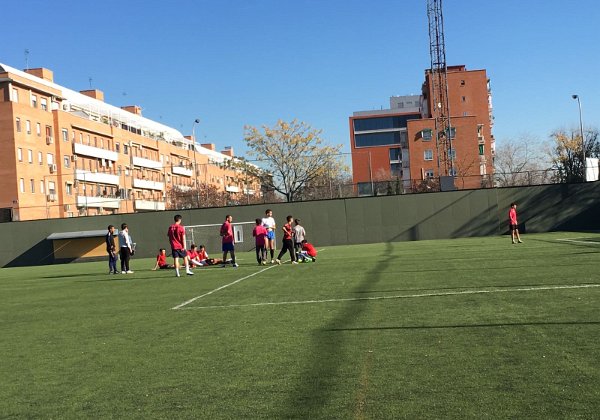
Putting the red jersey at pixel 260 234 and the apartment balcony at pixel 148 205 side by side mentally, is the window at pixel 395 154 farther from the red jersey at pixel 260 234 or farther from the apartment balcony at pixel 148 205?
the red jersey at pixel 260 234

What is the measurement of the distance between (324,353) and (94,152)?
74589 millimetres

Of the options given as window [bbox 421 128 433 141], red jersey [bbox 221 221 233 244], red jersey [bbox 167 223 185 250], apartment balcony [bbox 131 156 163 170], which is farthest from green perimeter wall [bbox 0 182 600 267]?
window [bbox 421 128 433 141]

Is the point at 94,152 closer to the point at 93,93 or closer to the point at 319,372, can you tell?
the point at 93,93

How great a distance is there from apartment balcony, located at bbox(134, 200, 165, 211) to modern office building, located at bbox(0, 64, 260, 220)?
0.33 feet

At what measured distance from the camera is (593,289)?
11.2m

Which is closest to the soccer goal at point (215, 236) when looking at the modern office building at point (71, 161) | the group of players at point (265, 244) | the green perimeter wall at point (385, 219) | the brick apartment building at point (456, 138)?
the green perimeter wall at point (385, 219)

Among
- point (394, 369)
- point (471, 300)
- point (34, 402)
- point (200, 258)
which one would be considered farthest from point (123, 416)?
point (200, 258)

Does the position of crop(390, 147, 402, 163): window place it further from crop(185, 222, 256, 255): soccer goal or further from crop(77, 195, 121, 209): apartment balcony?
crop(185, 222, 256, 255): soccer goal

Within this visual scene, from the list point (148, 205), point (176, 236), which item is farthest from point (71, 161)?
point (176, 236)

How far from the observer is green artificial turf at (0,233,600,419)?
18.1 ft

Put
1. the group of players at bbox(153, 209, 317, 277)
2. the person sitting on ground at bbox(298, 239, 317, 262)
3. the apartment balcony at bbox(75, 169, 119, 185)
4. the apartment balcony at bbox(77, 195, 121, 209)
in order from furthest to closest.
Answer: the apartment balcony at bbox(75, 169, 119, 185) < the apartment balcony at bbox(77, 195, 121, 209) < the person sitting on ground at bbox(298, 239, 317, 262) < the group of players at bbox(153, 209, 317, 277)

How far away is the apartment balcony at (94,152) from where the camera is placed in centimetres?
Answer: 7413

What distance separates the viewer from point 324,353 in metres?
7.51

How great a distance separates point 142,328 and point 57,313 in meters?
3.69
